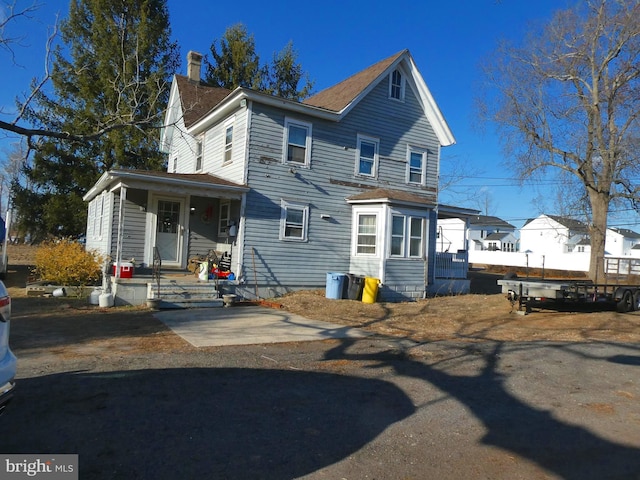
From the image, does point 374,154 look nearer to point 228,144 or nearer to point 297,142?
point 297,142

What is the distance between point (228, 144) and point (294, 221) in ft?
11.3

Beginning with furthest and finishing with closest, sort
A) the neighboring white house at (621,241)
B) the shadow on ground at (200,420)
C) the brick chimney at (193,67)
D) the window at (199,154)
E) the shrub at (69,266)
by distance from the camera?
the neighboring white house at (621,241)
the brick chimney at (193,67)
the window at (199,154)
the shrub at (69,266)
the shadow on ground at (200,420)

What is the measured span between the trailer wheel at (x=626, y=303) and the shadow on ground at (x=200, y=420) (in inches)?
448

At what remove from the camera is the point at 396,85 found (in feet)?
58.3

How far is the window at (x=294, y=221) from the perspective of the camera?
15.1 m

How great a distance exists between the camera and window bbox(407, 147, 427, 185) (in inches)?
715

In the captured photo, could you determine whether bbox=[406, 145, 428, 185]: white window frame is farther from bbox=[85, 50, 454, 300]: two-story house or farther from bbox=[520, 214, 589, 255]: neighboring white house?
bbox=[520, 214, 589, 255]: neighboring white house

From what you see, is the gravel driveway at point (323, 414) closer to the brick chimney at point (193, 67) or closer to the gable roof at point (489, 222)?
the brick chimney at point (193, 67)

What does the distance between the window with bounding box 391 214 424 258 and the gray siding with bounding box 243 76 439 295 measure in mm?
697

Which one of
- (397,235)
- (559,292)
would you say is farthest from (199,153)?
(559,292)

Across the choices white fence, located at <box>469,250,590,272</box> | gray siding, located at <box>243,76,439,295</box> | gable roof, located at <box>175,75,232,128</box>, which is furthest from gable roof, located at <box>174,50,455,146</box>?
white fence, located at <box>469,250,590,272</box>

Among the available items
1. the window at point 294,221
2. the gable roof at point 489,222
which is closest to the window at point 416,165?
the window at point 294,221

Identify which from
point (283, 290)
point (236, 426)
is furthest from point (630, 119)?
point (236, 426)

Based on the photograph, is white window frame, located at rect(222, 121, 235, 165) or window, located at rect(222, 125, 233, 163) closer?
white window frame, located at rect(222, 121, 235, 165)
